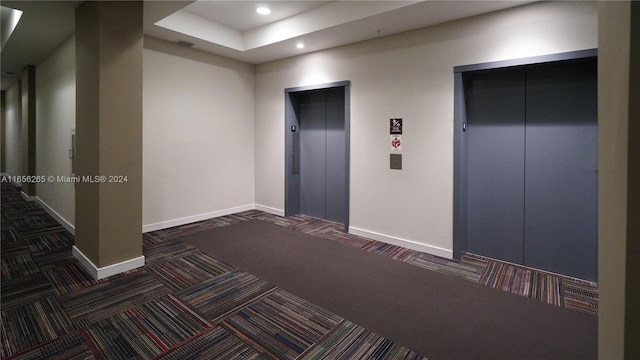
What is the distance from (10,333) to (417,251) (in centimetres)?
403

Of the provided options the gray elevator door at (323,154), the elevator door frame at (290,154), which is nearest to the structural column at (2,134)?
the elevator door frame at (290,154)

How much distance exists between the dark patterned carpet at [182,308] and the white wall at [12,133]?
21.2ft

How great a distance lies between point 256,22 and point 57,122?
361 centimetres

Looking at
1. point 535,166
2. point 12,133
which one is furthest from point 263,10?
point 12,133

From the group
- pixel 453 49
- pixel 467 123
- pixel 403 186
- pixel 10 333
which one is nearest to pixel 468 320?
pixel 403 186

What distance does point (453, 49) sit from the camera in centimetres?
375

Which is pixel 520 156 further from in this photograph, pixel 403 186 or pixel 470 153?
pixel 403 186

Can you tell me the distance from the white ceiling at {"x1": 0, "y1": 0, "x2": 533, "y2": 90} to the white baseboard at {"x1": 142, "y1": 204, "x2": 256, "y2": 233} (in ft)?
9.15

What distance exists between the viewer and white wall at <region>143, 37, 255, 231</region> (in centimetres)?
486

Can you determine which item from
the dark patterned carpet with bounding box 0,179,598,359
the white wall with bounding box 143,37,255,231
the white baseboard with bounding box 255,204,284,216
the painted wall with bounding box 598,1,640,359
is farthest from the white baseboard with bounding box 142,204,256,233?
the painted wall with bounding box 598,1,640,359

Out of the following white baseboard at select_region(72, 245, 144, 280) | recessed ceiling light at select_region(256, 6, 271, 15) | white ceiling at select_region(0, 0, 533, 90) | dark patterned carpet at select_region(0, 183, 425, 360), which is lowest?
dark patterned carpet at select_region(0, 183, 425, 360)

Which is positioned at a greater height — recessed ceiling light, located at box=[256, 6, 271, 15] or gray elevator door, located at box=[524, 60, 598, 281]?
recessed ceiling light, located at box=[256, 6, 271, 15]

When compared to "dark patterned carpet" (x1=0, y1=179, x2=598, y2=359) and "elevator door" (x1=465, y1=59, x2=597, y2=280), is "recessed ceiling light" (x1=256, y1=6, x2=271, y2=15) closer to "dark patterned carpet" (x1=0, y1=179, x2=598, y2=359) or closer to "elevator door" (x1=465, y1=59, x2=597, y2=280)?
"elevator door" (x1=465, y1=59, x2=597, y2=280)

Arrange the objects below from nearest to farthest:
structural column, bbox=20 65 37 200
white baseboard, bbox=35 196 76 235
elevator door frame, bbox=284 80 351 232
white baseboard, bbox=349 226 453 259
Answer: white baseboard, bbox=349 226 453 259 → white baseboard, bbox=35 196 76 235 → elevator door frame, bbox=284 80 351 232 → structural column, bbox=20 65 37 200
